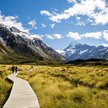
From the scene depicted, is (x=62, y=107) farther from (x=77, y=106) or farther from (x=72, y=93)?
(x=72, y=93)

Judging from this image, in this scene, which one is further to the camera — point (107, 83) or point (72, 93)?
point (107, 83)

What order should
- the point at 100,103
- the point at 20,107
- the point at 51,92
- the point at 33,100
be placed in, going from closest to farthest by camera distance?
the point at 20,107 → the point at 100,103 → the point at 33,100 → the point at 51,92

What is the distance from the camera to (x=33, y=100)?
1741cm

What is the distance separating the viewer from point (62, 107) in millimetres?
15039

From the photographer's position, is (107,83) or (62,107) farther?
(107,83)

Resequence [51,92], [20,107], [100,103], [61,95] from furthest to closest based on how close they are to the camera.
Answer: [51,92], [61,95], [100,103], [20,107]

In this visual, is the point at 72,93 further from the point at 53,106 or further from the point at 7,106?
the point at 7,106

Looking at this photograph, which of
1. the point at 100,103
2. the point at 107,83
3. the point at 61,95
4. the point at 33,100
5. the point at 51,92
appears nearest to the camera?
the point at 100,103

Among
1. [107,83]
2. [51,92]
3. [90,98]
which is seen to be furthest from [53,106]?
[107,83]

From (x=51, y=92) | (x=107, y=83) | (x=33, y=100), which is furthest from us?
(x=107, y=83)

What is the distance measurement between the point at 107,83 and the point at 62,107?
1288cm

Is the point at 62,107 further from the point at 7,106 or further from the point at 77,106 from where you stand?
the point at 7,106

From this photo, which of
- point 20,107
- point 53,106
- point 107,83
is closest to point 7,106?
point 20,107

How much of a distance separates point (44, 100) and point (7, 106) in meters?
3.25
